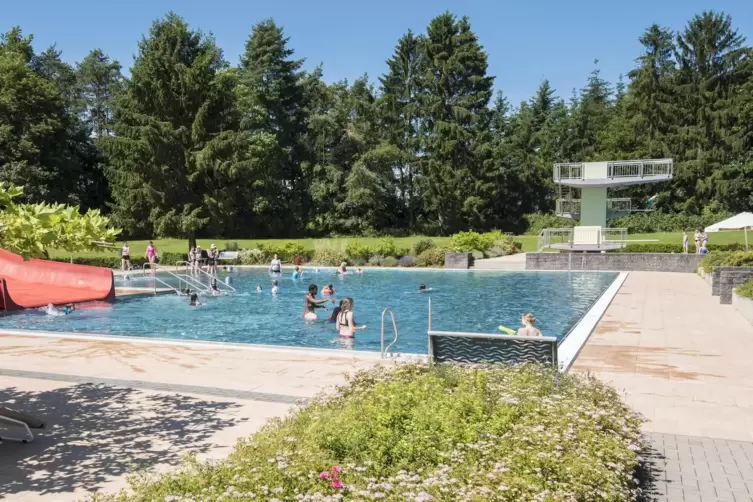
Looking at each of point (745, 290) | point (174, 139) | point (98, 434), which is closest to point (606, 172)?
point (745, 290)

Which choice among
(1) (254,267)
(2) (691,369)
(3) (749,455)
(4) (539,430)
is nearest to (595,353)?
(2) (691,369)

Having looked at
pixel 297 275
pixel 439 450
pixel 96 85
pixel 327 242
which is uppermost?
pixel 96 85

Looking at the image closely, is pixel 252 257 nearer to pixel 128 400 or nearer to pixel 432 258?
pixel 432 258

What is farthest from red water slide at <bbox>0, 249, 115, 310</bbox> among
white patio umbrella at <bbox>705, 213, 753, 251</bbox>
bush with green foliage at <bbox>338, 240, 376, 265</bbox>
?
white patio umbrella at <bbox>705, 213, 753, 251</bbox>

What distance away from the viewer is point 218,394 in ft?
27.8

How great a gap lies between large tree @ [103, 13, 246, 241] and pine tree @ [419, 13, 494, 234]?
727 inches

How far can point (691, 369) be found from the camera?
972cm

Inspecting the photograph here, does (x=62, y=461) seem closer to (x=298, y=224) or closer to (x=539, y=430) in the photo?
(x=539, y=430)

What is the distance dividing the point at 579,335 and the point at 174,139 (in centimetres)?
4585

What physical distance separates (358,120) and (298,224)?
11.8 meters

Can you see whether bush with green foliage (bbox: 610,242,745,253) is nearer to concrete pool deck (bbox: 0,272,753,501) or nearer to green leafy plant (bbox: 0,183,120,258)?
concrete pool deck (bbox: 0,272,753,501)

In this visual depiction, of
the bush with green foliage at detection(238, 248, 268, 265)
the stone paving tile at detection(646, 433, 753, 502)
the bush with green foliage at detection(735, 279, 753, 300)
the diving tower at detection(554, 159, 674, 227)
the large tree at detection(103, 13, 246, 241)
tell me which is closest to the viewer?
the stone paving tile at detection(646, 433, 753, 502)

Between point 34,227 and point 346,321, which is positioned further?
point 346,321

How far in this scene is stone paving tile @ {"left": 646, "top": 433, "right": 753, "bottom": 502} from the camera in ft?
17.1
